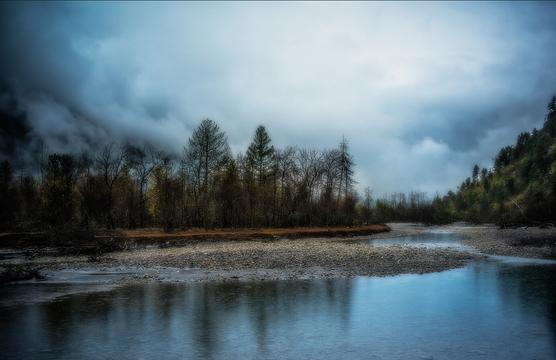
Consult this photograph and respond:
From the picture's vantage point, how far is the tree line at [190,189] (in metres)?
63.0

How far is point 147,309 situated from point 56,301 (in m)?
5.00

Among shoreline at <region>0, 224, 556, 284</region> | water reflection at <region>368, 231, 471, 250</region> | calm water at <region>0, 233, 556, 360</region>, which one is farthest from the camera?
water reflection at <region>368, 231, 471, 250</region>

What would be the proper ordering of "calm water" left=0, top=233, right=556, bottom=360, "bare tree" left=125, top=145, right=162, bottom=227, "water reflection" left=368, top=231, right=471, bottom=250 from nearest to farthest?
"calm water" left=0, top=233, right=556, bottom=360 → "water reflection" left=368, top=231, right=471, bottom=250 → "bare tree" left=125, top=145, right=162, bottom=227

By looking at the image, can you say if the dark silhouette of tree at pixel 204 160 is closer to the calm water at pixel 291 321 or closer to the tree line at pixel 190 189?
the tree line at pixel 190 189

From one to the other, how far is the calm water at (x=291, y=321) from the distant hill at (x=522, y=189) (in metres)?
75.3

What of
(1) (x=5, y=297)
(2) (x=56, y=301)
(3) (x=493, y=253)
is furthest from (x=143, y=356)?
(3) (x=493, y=253)

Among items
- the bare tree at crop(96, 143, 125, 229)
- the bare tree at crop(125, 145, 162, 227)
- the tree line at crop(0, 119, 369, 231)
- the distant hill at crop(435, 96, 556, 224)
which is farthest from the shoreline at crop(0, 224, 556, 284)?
the distant hill at crop(435, 96, 556, 224)

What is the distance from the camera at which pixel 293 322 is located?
1617 cm

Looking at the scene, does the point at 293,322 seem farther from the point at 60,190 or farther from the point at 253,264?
the point at 60,190

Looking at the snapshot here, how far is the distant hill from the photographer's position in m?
90.7

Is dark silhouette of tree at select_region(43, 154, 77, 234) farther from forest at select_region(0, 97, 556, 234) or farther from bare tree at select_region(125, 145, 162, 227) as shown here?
bare tree at select_region(125, 145, 162, 227)

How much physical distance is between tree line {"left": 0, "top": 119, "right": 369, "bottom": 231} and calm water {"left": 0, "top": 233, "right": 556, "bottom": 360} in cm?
3967

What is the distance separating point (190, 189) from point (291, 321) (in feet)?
201

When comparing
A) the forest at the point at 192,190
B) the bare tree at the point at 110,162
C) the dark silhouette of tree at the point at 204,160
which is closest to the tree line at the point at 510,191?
the forest at the point at 192,190
